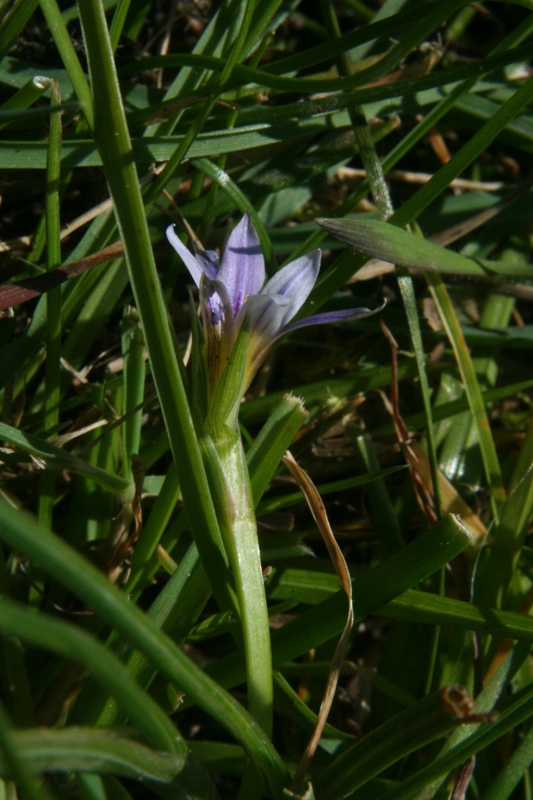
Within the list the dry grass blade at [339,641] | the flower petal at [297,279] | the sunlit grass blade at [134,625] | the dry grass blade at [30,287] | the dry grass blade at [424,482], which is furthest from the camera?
the dry grass blade at [424,482]

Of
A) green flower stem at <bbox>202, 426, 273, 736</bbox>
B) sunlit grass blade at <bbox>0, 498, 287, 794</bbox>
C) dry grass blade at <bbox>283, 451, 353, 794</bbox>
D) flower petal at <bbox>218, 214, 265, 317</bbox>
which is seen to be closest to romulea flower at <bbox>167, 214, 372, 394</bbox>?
flower petal at <bbox>218, 214, 265, 317</bbox>

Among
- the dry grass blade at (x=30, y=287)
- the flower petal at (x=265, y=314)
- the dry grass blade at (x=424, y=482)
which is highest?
→ the dry grass blade at (x=30, y=287)

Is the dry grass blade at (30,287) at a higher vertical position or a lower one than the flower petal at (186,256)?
lower

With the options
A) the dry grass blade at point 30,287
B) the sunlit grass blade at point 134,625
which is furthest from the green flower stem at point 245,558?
the dry grass blade at point 30,287

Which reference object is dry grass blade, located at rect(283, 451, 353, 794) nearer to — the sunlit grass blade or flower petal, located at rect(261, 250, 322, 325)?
the sunlit grass blade

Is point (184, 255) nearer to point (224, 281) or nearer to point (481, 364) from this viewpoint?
point (224, 281)

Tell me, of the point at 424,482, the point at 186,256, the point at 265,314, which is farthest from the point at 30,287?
the point at 424,482

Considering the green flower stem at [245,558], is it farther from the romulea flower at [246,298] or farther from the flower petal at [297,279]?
the flower petal at [297,279]
